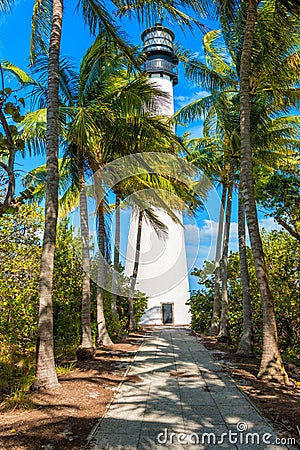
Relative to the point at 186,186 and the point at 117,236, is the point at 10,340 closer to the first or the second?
the point at 117,236

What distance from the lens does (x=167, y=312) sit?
71.5 ft

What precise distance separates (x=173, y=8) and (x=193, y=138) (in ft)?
23.8

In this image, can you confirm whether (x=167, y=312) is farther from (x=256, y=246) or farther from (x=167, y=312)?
(x=256, y=246)

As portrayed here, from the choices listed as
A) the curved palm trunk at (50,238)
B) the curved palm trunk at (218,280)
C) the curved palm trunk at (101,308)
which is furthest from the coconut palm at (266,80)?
the curved palm trunk at (101,308)

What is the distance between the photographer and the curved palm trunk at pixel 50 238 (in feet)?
19.1

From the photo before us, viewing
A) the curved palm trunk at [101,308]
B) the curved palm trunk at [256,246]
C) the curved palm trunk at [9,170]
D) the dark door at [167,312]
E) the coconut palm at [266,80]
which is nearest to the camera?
the curved palm trunk at [9,170]

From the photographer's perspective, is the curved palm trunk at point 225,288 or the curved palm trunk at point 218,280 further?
the curved palm trunk at point 218,280

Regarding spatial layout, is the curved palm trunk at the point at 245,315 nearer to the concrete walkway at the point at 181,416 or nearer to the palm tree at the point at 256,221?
the concrete walkway at the point at 181,416

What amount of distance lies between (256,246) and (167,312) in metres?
15.5

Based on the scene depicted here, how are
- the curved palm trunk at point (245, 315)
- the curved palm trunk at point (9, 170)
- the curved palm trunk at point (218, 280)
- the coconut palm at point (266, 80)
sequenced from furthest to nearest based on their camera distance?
the curved palm trunk at point (218, 280)
the curved palm trunk at point (245, 315)
the coconut palm at point (266, 80)
the curved palm trunk at point (9, 170)

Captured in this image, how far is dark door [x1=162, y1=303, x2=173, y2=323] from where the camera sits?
2170cm

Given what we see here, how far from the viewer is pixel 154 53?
25328 millimetres

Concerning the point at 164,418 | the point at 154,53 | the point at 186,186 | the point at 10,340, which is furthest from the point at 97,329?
the point at 154,53

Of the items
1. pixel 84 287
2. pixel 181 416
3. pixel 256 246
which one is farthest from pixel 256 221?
pixel 84 287
